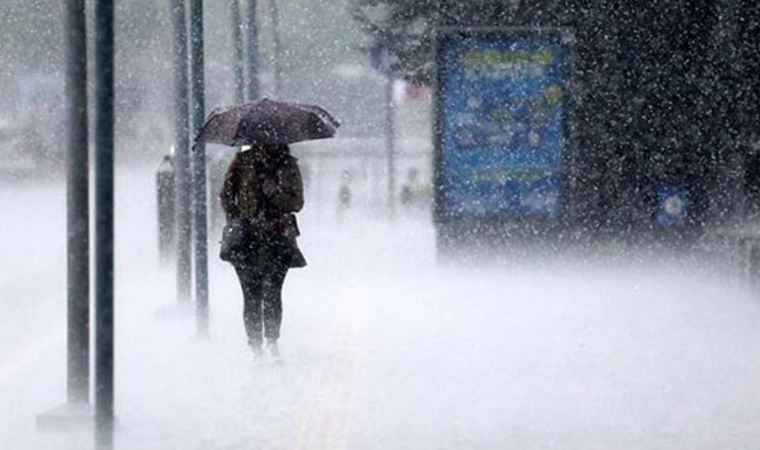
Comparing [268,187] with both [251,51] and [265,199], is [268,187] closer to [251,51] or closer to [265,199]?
[265,199]

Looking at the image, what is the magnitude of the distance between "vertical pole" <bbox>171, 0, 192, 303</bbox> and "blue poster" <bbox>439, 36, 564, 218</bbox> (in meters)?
4.30

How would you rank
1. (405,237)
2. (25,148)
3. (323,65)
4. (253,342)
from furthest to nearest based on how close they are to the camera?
1. (323,65)
2. (25,148)
3. (405,237)
4. (253,342)

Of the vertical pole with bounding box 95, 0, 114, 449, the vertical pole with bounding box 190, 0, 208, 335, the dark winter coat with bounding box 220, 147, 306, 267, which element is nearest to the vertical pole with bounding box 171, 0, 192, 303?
the vertical pole with bounding box 190, 0, 208, 335

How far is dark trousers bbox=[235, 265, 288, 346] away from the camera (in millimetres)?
13078

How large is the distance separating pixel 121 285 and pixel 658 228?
585 cm

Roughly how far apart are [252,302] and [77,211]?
300 centimetres

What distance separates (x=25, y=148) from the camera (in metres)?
55.1

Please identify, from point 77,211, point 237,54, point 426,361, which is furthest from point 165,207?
point 77,211

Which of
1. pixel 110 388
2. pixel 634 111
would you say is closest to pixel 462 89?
pixel 634 111

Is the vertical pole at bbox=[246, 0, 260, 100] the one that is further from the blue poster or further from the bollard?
the blue poster

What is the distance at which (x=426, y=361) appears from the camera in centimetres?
1323

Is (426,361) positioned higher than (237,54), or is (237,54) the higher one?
(237,54)

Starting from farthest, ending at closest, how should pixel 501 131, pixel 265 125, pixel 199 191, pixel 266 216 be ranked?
1. pixel 501 131
2. pixel 199 191
3. pixel 266 216
4. pixel 265 125

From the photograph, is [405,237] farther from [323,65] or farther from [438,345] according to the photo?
[323,65]
